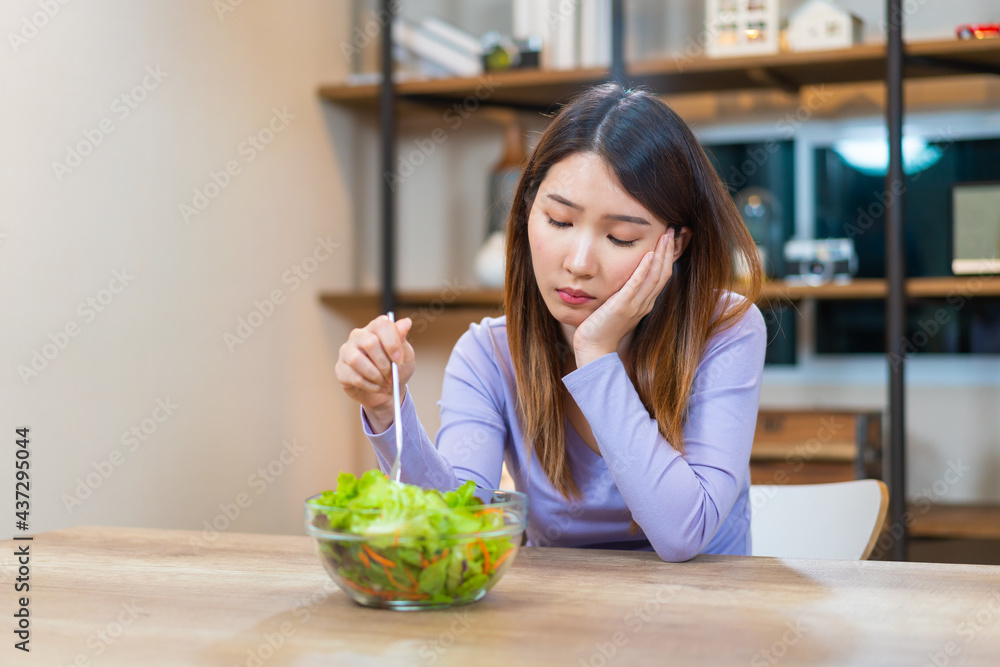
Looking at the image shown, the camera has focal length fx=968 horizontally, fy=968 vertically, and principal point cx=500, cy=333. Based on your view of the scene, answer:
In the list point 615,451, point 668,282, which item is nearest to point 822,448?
point 668,282

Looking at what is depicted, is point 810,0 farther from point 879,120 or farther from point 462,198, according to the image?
point 462,198

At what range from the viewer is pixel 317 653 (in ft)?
2.39

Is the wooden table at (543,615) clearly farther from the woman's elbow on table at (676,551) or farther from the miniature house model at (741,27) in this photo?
the miniature house model at (741,27)

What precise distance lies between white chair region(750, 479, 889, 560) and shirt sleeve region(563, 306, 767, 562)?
0.25 metres

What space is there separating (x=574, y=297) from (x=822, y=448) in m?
1.48

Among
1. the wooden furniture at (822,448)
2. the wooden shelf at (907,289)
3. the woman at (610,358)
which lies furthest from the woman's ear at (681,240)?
the wooden furniture at (822,448)

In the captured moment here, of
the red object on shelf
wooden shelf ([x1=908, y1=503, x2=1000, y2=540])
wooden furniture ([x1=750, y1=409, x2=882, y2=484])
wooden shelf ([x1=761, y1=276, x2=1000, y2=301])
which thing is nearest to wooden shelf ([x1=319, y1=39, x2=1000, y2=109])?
the red object on shelf

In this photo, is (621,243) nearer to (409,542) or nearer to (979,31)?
(409,542)

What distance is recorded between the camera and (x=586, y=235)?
121 centimetres

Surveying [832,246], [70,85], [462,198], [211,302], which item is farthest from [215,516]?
[832,246]

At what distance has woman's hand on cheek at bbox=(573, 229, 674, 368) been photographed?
1170 mm

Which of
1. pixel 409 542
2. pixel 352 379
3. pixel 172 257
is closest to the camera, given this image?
pixel 409 542

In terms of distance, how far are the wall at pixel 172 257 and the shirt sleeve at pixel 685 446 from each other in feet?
4.37

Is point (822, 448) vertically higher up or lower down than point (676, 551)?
lower down
